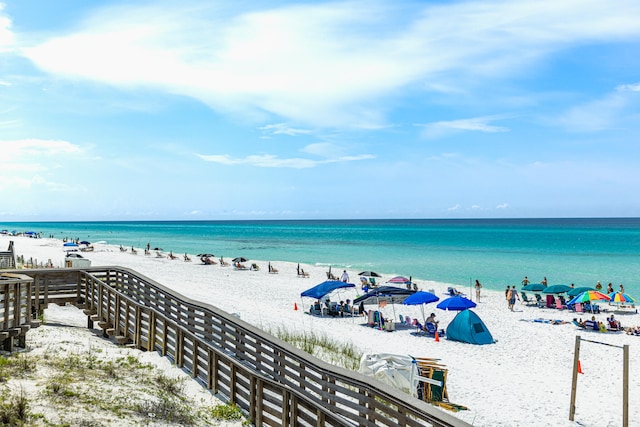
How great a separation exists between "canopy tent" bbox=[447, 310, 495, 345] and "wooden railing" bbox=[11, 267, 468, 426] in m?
9.59

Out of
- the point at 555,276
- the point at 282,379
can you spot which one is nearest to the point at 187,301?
the point at 282,379

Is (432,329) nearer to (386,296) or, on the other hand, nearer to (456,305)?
(456,305)

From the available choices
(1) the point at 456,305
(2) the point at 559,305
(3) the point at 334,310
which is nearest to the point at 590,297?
(2) the point at 559,305

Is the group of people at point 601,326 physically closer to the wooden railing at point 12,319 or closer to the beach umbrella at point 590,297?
the beach umbrella at point 590,297

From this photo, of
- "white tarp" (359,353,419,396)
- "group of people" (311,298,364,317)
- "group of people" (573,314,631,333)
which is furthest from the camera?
"group of people" (311,298,364,317)

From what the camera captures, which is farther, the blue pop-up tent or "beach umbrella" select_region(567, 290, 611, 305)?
"beach umbrella" select_region(567, 290, 611, 305)

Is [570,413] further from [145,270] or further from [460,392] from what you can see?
[145,270]

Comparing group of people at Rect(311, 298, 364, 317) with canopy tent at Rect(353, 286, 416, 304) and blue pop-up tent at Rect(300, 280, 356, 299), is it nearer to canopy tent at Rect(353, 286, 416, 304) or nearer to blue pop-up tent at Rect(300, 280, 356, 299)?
blue pop-up tent at Rect(300, 280, 356, 299)

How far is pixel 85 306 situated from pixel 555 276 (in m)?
39.3

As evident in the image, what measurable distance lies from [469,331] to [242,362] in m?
11.8

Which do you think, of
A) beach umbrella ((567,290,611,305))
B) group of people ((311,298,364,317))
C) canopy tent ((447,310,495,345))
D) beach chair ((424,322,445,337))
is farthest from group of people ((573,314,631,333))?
group of people ((311,298,364,317))

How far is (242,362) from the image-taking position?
26.0 feet

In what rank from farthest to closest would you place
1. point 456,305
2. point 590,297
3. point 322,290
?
point 590,297 < point 322,290 < point 456,305

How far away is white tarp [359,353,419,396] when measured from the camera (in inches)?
424
